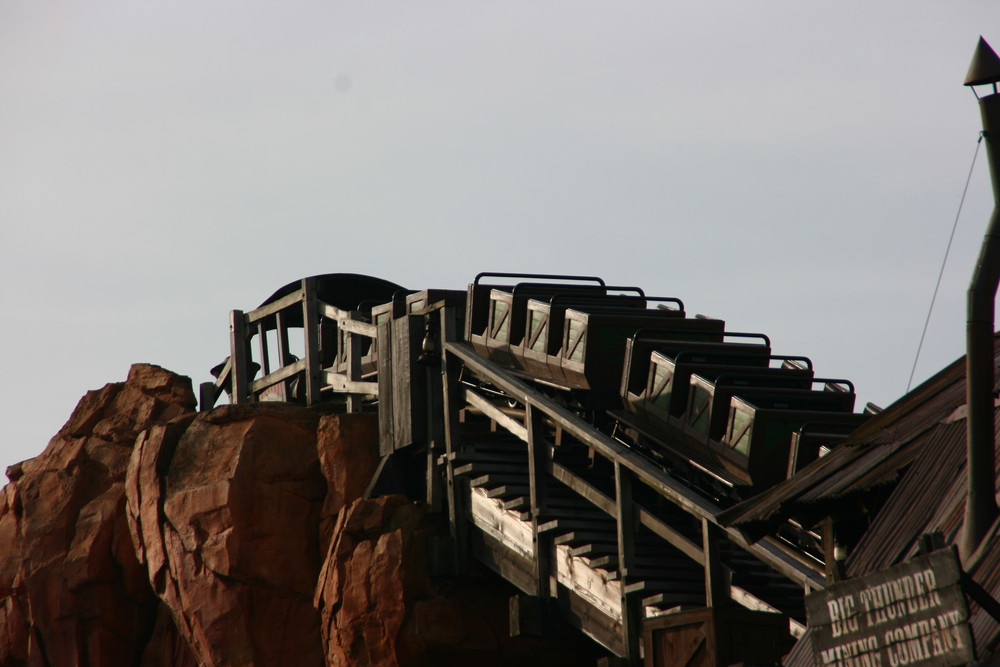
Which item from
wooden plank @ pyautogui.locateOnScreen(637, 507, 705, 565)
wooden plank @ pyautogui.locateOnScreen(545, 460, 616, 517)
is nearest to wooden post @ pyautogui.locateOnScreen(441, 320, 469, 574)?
wooden plank @ pyautogui.locateOnScreen(545, 460, 616, 517)

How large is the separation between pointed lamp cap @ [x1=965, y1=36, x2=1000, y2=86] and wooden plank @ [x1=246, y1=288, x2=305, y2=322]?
14.9 metres

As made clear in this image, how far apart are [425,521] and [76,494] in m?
9.46

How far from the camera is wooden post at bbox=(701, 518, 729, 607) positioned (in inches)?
579

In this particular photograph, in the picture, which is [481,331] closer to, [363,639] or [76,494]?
[363,639]

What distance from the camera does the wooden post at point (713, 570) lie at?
14.7 metres

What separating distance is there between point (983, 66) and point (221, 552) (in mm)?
14000

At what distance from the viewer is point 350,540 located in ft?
66.7

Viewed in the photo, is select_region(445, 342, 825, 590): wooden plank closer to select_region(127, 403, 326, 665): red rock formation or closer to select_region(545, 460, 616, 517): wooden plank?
select_region(545, 460, 616, 517): wooden plank

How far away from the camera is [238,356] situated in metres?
26.9

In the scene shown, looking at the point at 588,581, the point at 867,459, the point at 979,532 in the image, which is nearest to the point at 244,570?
the point at 588,581

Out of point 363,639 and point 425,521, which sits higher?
point 425,521

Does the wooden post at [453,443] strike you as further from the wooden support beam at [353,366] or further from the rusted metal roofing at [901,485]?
the rusted metal roofing at [901,485]

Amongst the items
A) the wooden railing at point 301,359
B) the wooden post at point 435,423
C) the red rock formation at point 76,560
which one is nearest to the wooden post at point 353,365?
the wooden railing at point 301,359

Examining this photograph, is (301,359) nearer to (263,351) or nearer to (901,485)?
(263,351)
